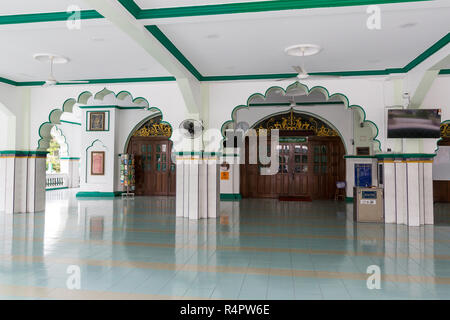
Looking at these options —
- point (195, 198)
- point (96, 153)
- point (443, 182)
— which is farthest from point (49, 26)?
point (443, 182)

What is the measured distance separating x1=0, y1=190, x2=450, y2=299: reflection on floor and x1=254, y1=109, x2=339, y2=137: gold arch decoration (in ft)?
16.6

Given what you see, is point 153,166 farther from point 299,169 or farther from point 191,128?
point 191,128

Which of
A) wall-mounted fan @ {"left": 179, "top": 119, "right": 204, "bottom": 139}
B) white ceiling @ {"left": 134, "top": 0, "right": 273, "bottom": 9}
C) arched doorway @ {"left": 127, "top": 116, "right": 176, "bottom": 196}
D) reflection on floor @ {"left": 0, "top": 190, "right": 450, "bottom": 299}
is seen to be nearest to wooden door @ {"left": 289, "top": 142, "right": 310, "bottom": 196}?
arched doorway @ {"left": 127, "top": 116, "right": 176, "bottom": 196}

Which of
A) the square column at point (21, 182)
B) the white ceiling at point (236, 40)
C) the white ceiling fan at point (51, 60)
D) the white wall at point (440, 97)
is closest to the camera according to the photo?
the white ceiling at point (236, 40)

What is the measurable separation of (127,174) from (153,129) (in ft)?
6.62

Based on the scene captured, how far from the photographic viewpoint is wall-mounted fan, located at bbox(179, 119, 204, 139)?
8062 millimetres

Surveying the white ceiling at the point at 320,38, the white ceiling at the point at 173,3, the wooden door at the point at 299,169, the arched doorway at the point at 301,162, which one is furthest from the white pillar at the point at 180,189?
the wooden door at the point at 299,169

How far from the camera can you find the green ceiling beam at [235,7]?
4.32m

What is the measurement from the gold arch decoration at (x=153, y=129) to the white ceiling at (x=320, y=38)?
6.52 m

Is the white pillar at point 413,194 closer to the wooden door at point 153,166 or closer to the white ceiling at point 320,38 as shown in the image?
A: the white ceiling at point 320,38

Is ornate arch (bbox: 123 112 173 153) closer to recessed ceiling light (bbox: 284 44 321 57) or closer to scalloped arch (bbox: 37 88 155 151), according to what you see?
scalloped arch (bbox: 37 88 155 151)

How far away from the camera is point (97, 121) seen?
13.0 meters

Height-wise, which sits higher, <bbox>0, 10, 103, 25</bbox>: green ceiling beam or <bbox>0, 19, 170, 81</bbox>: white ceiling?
<bbox>0, 19, 170, 81</bbox>: white ceiling

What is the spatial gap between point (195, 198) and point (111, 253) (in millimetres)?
3333
